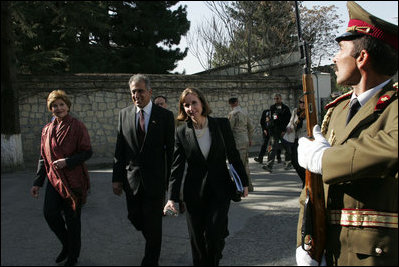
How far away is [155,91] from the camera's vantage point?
15.3m

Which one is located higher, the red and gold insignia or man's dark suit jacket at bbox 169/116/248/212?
the red and gold insignia

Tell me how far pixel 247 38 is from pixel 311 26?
677 centimetres

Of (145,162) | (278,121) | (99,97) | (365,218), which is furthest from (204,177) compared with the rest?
(99,97)

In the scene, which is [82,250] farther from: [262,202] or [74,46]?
[74,46]

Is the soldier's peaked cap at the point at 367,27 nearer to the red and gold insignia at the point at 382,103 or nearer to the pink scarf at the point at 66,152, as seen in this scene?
the red and gold insignia at the point at 382,103

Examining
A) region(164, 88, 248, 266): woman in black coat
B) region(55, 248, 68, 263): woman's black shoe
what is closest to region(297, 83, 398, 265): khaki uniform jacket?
region(164, 88, 248, 266): woman in black coat

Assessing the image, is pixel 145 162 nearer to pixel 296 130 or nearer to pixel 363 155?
pixel 363 155

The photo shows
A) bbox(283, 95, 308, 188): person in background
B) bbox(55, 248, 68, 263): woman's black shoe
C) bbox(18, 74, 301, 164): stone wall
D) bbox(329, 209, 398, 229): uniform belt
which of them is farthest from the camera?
bbox(18, 74, 301, 164): stone wall

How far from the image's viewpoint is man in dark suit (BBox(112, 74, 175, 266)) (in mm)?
3980

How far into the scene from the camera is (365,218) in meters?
1.63

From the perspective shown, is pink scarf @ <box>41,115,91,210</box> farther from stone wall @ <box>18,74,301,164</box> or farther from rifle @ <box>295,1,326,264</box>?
stone wall @ <box>18,74,301,164</box>

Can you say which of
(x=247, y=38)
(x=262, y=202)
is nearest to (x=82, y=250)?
(x=262, y=202)

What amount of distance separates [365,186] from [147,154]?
2.65 m

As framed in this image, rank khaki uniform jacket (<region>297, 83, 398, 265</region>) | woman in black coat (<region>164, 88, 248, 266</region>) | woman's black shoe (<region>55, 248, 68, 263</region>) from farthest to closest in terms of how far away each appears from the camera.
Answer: woman's black shoe (<region>55, 248, 68, 263</region>) → woman in black coat (<region>164, 88, 248, 266</region>) → khaki uniform jacket (<region>297, 83, 398, 265</region>)
